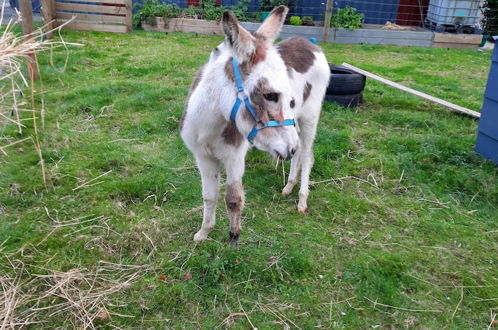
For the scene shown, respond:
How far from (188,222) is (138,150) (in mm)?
1563

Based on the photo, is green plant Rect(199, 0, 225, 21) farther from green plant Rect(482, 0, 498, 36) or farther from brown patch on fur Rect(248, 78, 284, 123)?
brown patch on fur Rect(248, 78, 284, 123)

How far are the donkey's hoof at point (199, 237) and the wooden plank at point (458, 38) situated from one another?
11164mm

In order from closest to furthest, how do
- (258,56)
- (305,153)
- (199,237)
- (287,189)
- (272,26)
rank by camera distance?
(258,56) → (272,26) → (199,237) → (305,153) → (287,189)

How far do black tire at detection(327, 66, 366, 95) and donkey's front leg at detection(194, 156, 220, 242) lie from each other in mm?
3513

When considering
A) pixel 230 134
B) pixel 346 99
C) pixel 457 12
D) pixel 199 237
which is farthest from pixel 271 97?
pixel 457 12

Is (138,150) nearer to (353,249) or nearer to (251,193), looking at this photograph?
(251,193)

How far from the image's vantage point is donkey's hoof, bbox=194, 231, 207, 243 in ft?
11.5

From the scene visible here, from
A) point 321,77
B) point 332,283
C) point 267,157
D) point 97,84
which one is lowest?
point 332,283

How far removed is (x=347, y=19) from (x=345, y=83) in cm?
652

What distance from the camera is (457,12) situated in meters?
11.9

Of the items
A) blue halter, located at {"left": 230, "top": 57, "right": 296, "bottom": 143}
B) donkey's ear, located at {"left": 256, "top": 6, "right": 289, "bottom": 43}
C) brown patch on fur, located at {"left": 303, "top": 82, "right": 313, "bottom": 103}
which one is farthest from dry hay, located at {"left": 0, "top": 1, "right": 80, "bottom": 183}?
brown patch on fur, located at {"left": 303, "top": 82, "right": 313, "bottom": 103}

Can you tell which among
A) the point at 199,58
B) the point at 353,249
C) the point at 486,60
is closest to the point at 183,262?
the point at 353,249

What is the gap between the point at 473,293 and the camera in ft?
10.1

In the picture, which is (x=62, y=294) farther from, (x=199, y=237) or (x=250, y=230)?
(x=250, y=230)
